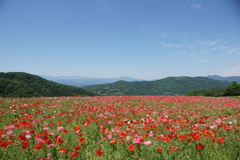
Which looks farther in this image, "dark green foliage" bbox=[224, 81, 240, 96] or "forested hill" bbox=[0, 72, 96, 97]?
"forested hill" bbox=[0, 72, 96, 97]

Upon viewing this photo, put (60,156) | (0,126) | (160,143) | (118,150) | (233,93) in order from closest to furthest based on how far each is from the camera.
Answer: (60,156)
(118,150)
(160,143)
(0,126)
(233,93)

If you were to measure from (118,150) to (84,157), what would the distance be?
77 centimetres

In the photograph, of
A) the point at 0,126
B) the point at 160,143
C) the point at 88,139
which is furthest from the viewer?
the point at 0,126

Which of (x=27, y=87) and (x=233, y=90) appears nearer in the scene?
(x=233, y=90)

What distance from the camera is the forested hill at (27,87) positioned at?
84.7 metres

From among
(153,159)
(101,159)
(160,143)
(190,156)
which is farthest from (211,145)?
(101,159)

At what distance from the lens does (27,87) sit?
9531cm

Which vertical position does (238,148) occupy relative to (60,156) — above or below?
above

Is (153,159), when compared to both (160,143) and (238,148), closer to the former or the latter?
(160,143)

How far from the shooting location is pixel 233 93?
62281mm

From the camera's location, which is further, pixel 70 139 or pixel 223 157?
pixel 70 139

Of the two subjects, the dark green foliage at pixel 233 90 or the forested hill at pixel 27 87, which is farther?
the forested hill at pixel 27 87

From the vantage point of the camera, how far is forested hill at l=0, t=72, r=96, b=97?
84.7 meters

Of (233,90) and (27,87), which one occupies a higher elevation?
(233,90)
